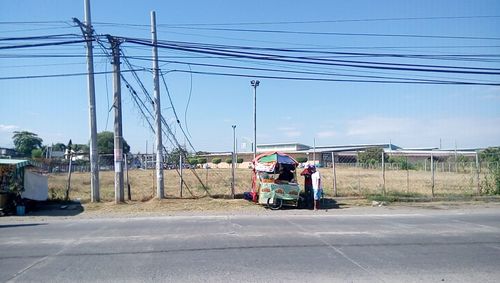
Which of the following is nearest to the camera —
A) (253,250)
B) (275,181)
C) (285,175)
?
(253,250)

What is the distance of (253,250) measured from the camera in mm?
8266

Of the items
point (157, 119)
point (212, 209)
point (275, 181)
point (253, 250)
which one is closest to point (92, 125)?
point (157, 119)

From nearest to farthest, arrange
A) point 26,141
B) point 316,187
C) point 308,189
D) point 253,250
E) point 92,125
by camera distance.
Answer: point 253,250
point 316,187
point 308,189
point 92,125
point 26,141

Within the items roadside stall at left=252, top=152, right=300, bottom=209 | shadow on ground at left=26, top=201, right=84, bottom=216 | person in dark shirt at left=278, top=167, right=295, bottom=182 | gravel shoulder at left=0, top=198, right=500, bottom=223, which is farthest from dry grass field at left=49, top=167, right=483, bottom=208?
person in dark shirt at left=278, top=167, right=295, bottom=182

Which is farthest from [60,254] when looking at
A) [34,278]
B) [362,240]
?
[362,240]

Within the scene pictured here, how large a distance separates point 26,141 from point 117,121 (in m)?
121

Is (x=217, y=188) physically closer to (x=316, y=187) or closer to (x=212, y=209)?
(x=212, y=209)

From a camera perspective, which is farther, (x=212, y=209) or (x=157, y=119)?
(x=157, y=119)

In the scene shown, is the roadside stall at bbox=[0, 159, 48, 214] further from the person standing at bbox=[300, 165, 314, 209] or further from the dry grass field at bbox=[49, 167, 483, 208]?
the person standing at bbox=[300, 165, 314, 209]

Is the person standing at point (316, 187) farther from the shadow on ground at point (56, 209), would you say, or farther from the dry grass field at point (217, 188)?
the shadow on ground at point (56, 209)

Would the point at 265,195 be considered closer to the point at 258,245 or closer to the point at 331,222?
the point at 331,222

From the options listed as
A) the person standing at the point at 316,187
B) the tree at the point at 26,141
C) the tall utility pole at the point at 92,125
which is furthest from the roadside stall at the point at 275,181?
the tree at the point at 26,141

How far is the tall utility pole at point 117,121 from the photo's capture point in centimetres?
1747

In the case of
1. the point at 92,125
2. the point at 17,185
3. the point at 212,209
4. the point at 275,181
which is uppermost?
the point at 92,125
